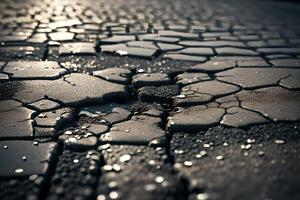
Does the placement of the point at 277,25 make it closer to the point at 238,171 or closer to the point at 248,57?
the point at 248,57

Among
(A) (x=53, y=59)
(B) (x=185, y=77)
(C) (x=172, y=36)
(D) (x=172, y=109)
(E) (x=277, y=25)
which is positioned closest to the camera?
(D) (x=172, y=109)

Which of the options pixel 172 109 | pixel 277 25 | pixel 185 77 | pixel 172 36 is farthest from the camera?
pixel 277 25

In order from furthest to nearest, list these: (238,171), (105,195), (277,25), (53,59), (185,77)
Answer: (277,25) → (53,59) → (185,77) → (238,171) → (105,195)

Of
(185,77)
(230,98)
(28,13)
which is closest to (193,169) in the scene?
(230,98)

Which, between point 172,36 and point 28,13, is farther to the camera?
point 28,13

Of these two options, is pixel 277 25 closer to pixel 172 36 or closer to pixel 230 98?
pixel 172 36

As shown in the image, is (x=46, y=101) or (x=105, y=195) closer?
(x=105, y=195)

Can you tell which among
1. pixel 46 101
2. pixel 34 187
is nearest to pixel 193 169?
pixel 34 187
